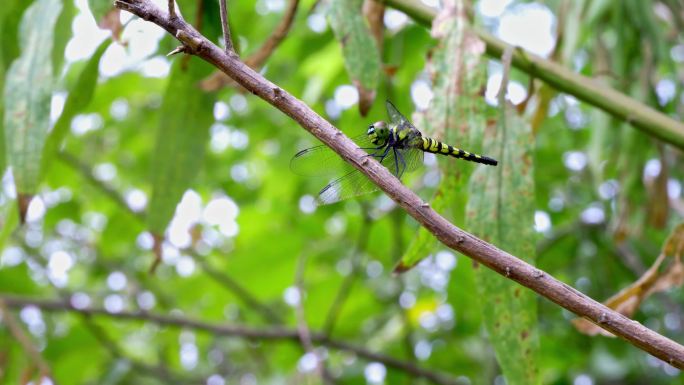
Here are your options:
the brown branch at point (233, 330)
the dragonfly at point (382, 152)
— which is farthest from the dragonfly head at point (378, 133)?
the brown branch at point (233, 330)

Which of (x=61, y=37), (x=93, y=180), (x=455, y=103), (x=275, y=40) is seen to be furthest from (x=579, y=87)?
(x=93, y=180)

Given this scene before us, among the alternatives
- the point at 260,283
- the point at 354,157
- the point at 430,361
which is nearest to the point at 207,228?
the point at 260,283

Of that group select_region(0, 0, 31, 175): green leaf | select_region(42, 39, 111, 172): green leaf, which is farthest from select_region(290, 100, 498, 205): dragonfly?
select_region(0, 0, 31, 175): green leaf

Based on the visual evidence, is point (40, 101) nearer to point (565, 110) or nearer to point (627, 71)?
point (627, 71)

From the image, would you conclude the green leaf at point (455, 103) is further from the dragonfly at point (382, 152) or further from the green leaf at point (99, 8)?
the green leaf at point (99, 8)

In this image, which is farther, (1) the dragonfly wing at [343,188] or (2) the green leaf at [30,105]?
(1) the dragonfly wing at [343,188]

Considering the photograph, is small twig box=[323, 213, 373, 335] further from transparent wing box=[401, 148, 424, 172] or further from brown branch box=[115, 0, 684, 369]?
brown branch box=[115, 0, 684, 369]

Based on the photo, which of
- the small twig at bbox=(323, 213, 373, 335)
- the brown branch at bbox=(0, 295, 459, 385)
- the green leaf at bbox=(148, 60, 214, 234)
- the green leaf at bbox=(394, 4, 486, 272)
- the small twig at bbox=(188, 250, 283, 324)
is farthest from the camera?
the small twig at bbox=(188, 250, 283, 324)
